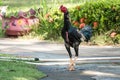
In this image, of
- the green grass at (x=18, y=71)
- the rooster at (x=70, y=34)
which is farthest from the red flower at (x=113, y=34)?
the green grass at (x=18, y=71)

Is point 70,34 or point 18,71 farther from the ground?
point 70,34

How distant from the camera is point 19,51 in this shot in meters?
13.8

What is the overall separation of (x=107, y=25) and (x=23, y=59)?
420cm

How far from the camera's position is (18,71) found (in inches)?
386

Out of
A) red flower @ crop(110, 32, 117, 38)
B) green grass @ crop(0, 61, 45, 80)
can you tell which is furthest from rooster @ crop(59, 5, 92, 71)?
red flower @ crop(110, 32, 117, 38)

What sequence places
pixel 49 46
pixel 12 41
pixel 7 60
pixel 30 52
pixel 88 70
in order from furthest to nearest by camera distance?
pixel 12 41
pixel 49 46
pixel 30 52
pixel 7 60
pixel 88 70

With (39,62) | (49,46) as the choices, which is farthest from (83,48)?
(39,62)

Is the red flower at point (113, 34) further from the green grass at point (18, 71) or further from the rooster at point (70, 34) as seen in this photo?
the green grass at point (18, 71)

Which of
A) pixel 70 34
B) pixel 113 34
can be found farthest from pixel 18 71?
pixel 113 34

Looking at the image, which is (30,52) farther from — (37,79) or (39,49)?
(37,79)

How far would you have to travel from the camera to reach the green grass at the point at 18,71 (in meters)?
9.23

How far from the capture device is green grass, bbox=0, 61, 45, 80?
9.23 m

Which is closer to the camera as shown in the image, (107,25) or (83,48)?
(83,48)

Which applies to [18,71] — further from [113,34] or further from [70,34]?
[113,34]
